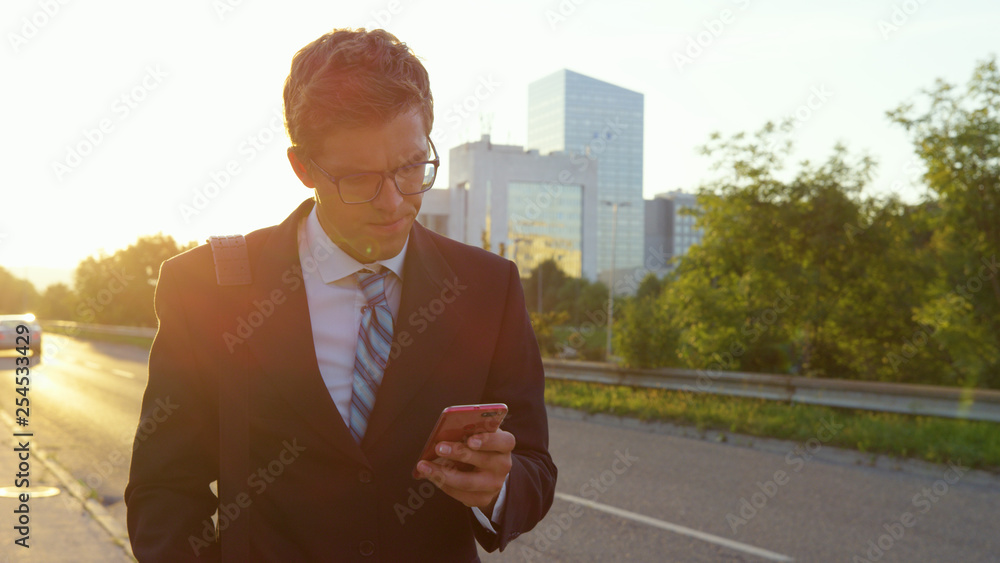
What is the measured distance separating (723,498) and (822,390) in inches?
175

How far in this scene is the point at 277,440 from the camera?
62.3 inches

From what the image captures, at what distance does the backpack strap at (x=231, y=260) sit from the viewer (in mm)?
1647

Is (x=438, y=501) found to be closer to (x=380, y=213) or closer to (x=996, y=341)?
(x=380, y=213)

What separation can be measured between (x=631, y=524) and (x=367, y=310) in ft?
16.7

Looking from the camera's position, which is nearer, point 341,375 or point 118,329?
point 341,375

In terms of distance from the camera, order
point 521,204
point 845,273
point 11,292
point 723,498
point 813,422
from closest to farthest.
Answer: point 723,498
point 813,422
point 845,273
point 11,292
point 521,204

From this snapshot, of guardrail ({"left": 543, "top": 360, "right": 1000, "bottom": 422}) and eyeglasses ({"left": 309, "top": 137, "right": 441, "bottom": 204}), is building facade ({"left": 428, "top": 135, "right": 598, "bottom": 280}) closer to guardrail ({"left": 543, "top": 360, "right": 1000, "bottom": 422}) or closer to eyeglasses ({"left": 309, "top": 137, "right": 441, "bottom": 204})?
guardrail ({"left": 543, "top": 360, "right": 1000, "bottom": 422})

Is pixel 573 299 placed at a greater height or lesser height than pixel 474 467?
lesser

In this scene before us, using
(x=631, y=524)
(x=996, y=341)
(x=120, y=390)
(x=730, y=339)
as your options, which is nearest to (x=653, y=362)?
(x=730, y=339)

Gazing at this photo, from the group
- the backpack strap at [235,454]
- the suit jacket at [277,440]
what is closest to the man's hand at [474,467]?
the suit jacket at [277,440]

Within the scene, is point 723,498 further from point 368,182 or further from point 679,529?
point 368,182

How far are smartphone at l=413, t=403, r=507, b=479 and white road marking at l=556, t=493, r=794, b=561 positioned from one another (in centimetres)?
465

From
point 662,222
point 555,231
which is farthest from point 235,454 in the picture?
point 662,222

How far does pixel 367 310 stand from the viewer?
1.69 m
